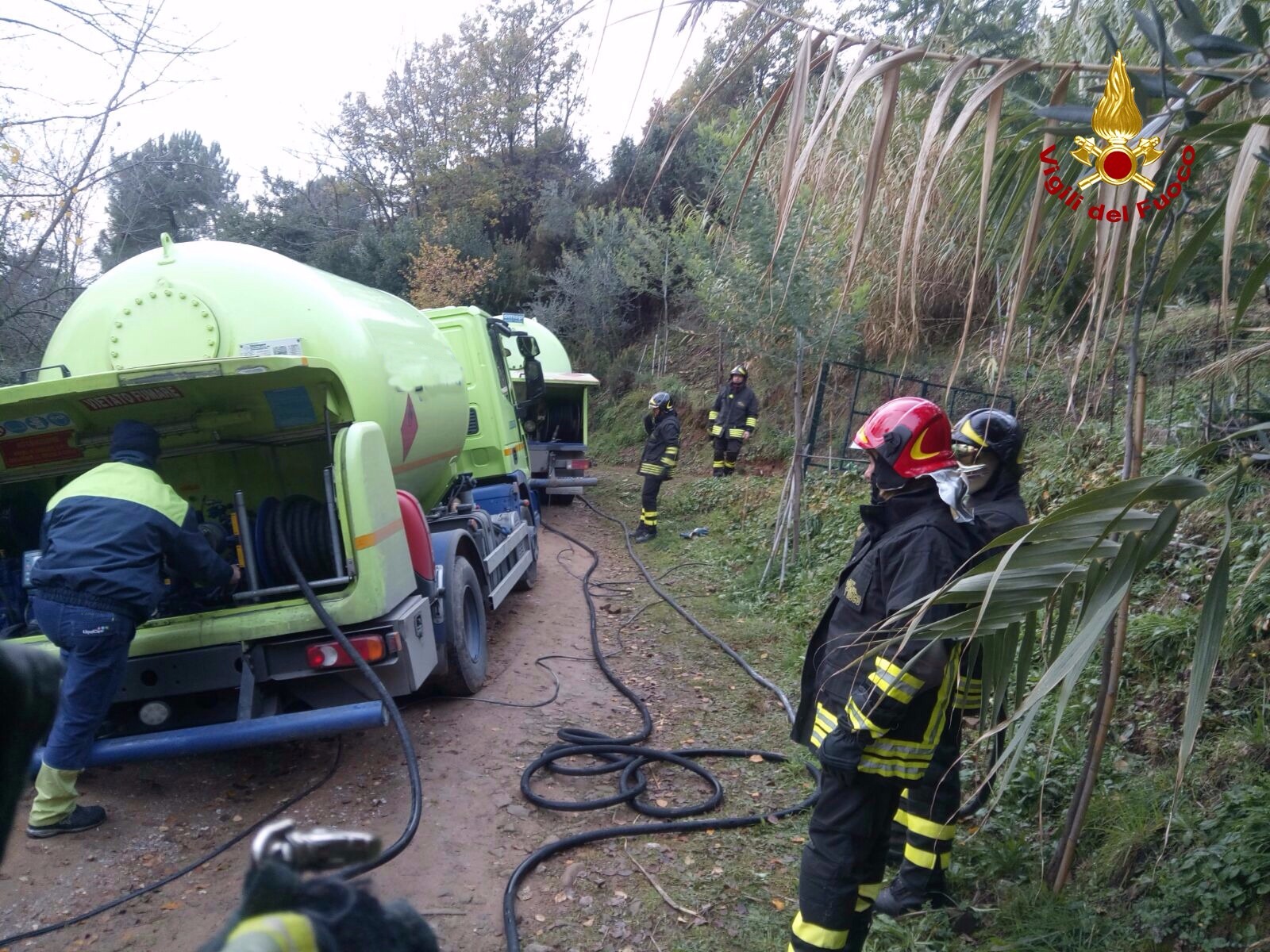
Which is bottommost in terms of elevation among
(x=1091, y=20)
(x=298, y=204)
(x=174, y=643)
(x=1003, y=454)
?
(x=174, y=643)

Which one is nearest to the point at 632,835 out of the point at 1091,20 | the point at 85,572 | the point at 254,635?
the point at 254,635

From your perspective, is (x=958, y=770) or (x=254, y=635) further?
(x=254, y=635)

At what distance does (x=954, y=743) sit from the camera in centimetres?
348

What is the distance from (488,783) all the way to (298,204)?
24483 millimetres

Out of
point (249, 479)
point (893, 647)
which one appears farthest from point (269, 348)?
point (893, 647)

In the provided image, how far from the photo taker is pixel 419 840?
12.9 ft

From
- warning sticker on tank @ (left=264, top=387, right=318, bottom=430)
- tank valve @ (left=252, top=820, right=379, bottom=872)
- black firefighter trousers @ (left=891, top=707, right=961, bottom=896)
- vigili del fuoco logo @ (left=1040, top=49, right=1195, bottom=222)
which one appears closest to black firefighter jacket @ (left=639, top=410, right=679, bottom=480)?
warning sticker on tank @ (left=264, top=387, right=318, bottom=430)

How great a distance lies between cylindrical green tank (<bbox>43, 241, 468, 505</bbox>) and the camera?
4.40m

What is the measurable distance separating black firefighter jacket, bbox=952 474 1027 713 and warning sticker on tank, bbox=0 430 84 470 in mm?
4404

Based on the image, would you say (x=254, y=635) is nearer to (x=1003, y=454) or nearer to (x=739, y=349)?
(x=1003, y=454)

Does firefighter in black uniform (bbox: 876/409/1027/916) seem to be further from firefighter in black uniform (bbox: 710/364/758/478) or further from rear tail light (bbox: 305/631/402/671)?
firefighter in black uniform (bbox: 710/364/758/478)

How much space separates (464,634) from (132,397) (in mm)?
2351

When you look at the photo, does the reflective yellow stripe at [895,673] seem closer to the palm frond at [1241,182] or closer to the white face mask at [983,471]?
the palm frond at [1241,182]

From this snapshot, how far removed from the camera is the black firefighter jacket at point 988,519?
3.20 m
